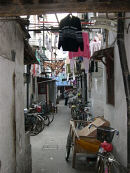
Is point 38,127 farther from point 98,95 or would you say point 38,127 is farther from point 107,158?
point 107,158

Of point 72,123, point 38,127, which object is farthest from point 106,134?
point 38,127

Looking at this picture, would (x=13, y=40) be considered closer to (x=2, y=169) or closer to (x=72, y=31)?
→ (x=72, y=31)

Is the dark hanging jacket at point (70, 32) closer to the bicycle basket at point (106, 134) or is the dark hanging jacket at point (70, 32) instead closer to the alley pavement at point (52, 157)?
the bicycle basket at point (106, 134)

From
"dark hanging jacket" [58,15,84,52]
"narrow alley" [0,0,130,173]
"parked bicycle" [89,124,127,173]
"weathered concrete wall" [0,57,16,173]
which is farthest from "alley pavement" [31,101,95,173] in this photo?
"dark hanging jacket" [58,15,84,52]

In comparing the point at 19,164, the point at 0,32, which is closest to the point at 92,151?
the point at 19,164

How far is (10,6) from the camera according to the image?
312cm

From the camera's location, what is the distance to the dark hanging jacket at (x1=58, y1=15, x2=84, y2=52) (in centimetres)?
664

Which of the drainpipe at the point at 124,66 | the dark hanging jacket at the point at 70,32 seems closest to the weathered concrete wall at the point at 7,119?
the dark hanging jacket at the point at 70,32

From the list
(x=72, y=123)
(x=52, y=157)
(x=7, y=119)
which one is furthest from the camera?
(x=52, y=157)

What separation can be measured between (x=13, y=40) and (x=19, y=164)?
340 centimetres

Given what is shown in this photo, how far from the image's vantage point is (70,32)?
6.66 metres

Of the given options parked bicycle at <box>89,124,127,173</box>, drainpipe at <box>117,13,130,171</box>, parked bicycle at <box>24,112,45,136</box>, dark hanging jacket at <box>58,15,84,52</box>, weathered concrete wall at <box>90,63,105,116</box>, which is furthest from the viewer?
parked bicycle at <box>24,112,45,136</box>

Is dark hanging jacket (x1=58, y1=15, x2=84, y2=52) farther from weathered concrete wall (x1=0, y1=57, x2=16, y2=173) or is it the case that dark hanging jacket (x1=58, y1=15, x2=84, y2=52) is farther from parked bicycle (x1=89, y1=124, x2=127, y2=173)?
parked bicycle (x1=89, y1=124, x2=127, y2=173)

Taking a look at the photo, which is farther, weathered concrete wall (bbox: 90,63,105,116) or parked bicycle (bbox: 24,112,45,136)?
parked bicycle (bbox: 24,112,45,136)
